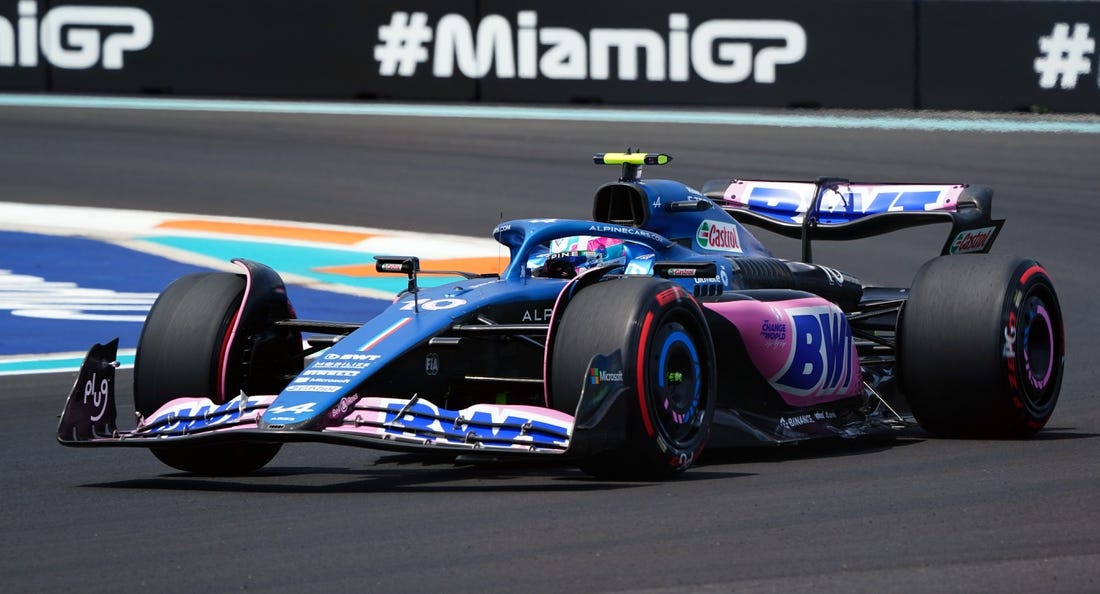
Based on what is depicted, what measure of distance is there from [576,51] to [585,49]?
0.39 feet

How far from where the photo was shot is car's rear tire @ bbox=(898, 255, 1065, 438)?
8.56 meters

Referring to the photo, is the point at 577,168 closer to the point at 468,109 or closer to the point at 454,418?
the point at 468,109

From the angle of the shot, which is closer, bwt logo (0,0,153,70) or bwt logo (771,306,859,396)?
bwt logo (771,306,859,396)

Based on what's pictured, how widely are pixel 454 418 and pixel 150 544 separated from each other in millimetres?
1420

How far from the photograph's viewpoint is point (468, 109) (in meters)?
22.7

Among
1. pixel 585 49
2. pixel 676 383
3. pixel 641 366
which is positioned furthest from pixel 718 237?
pixel 585 49

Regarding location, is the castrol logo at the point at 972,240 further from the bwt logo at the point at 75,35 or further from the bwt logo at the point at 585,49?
the bwt logo at the point at 75,35

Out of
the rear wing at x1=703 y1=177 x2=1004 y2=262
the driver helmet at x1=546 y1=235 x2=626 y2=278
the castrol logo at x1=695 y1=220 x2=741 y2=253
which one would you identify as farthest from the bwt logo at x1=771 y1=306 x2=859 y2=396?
the rear wing at x1=703 y1=177 x2=1004 y2=262

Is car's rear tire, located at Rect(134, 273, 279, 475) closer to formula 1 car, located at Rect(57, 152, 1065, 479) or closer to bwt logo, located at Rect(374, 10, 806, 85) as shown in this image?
formula 1 car, located at Rect(57, 152, 1065, 479)

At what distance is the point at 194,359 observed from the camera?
25.6ft

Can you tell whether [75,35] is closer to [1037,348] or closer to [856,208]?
[856,208]

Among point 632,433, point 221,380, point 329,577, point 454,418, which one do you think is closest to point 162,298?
point 221,380

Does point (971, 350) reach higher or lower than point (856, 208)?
lower

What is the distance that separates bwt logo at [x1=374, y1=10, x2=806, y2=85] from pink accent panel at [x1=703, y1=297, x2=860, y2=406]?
12773 millimetres
